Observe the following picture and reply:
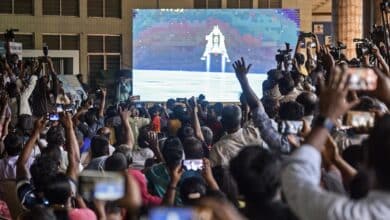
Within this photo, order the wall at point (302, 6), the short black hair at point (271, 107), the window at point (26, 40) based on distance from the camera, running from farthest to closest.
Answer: the wall at point (302, 6) → the window at point (26, 40) → the short black hair at point (271, 107)

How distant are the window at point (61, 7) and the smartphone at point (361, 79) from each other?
19.5m

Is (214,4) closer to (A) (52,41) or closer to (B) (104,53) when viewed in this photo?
(B) (104,53)

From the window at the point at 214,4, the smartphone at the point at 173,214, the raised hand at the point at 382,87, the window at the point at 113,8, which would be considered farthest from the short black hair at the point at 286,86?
the window at the point at 214,4

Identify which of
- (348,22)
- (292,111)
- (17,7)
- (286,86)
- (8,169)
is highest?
(17,7)

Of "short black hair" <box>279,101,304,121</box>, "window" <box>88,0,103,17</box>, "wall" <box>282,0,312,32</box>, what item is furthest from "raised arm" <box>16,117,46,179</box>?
"wall" <box>282,0,312,32</box>

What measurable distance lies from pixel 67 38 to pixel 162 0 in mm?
3096

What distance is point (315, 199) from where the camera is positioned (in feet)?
7.97

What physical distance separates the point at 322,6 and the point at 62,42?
14.5 metres

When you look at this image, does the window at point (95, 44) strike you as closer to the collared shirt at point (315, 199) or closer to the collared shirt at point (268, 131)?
the collared shirt at point (268, 131)

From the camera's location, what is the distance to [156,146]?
5.76 metres

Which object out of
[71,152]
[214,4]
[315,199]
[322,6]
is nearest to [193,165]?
[71,152]

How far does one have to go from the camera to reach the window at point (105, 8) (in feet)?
72.4

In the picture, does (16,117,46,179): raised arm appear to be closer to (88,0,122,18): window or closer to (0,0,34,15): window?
(0,0,34,15): window

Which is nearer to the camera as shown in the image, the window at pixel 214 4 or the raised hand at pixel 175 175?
the raised hand at pixel 175 175
